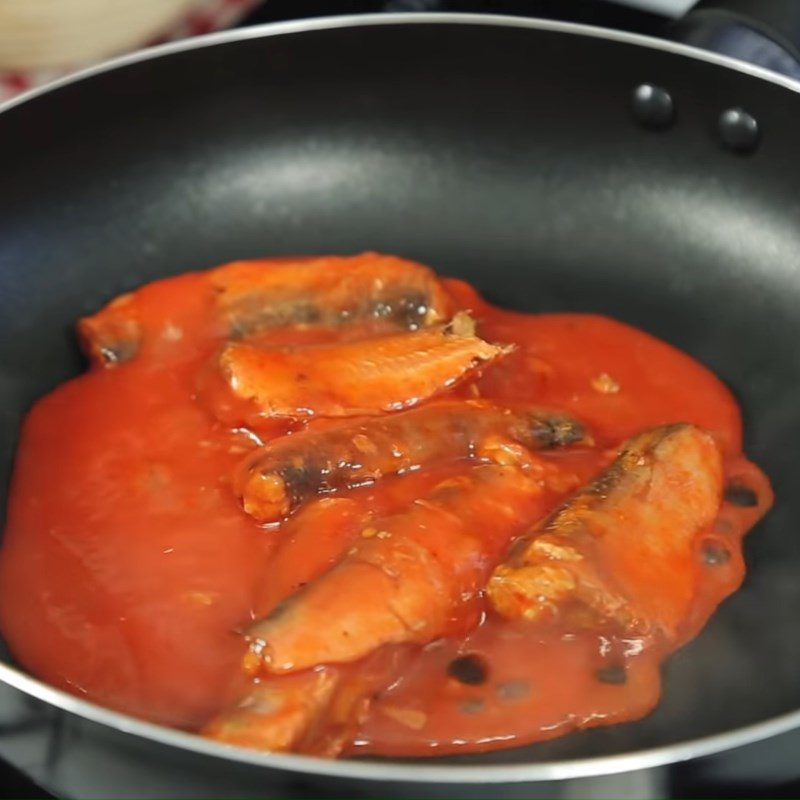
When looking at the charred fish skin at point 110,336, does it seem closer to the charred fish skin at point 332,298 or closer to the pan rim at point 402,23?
the charred fish skin at point 332,298

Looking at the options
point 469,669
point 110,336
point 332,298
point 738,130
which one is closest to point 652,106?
point 738,130

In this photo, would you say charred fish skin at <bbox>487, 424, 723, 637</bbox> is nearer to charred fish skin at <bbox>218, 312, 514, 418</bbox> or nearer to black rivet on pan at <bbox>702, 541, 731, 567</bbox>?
black rivet on pan at <bbox>702, 541, 731, 567</bbox>

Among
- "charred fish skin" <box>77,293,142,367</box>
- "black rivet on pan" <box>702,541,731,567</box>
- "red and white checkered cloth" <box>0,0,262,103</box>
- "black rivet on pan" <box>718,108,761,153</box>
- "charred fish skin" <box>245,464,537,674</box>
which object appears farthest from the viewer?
"red and white checkered cloth" <box>0,0,262,103</box>

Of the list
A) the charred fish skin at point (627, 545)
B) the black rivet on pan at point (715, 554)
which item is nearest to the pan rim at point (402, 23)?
the charred fish skin at point (627, 545)

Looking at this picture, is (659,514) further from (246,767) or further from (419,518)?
(246,767)

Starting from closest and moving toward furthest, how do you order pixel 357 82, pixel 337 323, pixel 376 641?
pixel 376 641, pixel 337 323, pixel 357 82

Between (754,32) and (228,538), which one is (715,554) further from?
(754,32)

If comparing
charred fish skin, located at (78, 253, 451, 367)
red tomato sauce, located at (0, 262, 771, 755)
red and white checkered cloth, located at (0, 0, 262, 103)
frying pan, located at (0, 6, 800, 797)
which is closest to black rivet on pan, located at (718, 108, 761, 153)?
frying pan, located at (0, 6, 800, 797)

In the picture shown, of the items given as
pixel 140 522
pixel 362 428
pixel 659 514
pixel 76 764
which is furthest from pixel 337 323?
pixel 76 764
